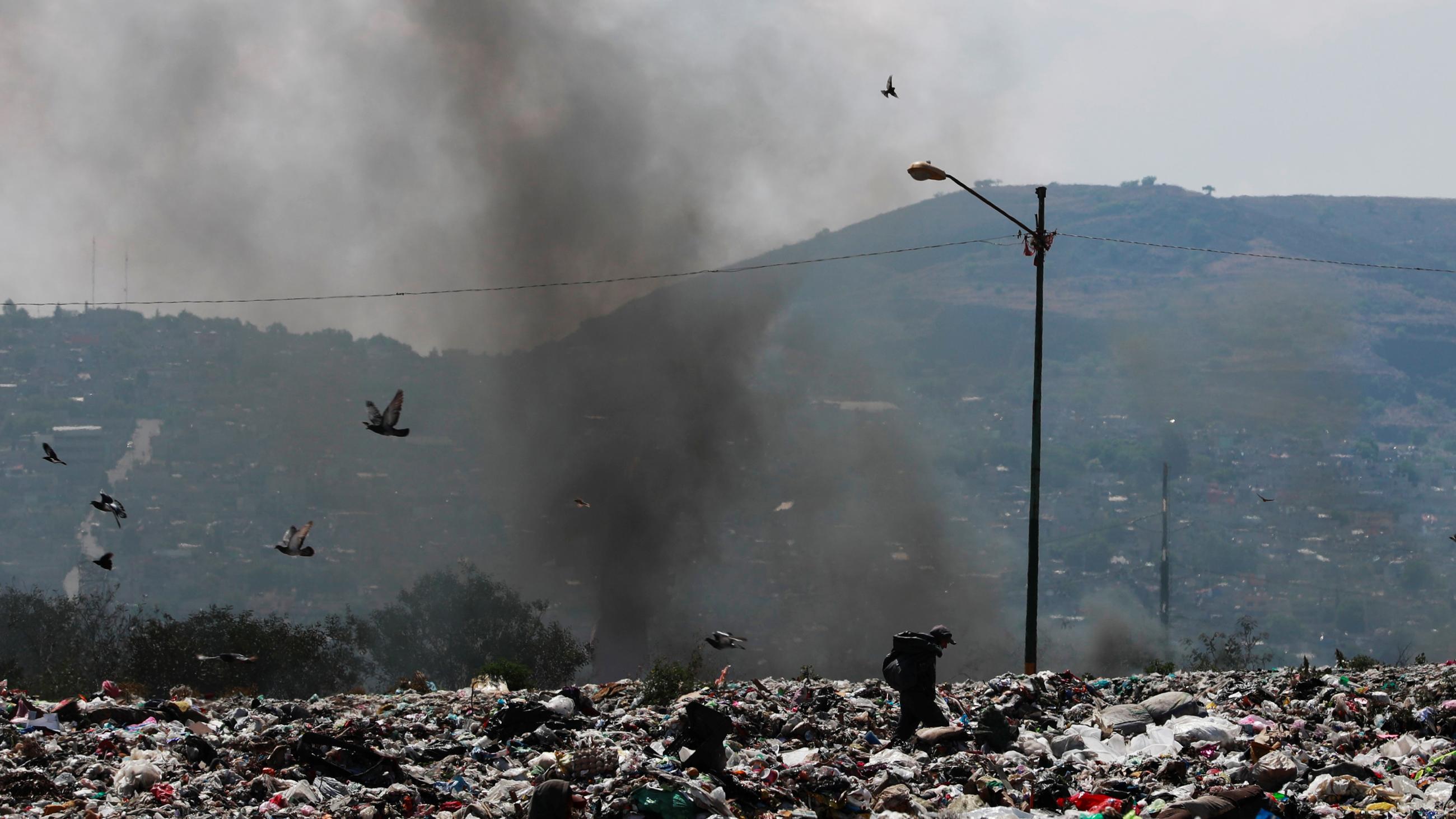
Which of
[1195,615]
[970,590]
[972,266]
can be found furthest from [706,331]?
[972,266]

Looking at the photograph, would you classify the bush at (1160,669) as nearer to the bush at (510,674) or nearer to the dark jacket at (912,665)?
the dark jacket at (912,665)

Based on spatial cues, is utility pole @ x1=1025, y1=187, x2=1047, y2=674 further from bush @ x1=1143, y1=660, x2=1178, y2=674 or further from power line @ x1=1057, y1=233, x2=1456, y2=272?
bush @ x1=1143, y1=660, x2=1178, y2=674

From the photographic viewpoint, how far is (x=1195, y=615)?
93750 millimetres

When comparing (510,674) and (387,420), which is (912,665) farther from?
(510,674)

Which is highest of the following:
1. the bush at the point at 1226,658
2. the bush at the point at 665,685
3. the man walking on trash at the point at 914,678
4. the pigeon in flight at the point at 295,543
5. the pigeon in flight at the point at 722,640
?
the pigeon in flight at the point at 295,543

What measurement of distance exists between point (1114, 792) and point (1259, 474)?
11669cm

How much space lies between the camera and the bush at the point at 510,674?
16953 millimetres

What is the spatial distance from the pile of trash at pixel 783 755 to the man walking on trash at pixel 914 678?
28 centimetres

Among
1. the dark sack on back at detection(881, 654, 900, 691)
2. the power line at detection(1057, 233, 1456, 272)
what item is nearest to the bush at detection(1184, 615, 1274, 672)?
the dark sack on back at detection(881, 654, 900, 691)

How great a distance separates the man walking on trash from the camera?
9805 millimetres

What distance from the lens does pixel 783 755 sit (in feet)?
30.6

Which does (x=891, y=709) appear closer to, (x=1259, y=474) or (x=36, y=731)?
(x=36, y=731)

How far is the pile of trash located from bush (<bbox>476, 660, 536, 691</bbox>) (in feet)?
16.9

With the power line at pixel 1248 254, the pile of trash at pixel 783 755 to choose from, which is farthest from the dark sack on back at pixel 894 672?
the power line at pixel 1248 254
